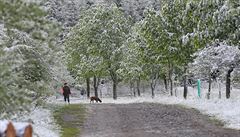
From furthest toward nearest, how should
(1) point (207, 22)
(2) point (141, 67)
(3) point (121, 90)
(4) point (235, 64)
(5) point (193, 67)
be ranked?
(3) point (121, 90), (2) point (141, 67), (5) point (193, 67), (4) point (235, 64), (1) point (207, 22)

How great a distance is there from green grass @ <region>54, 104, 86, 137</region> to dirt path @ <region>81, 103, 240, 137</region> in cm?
35

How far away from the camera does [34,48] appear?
829 inches

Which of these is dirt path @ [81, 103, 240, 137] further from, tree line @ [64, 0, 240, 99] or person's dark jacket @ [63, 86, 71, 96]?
person's dark jacket @ [63, 86, 71, 96]

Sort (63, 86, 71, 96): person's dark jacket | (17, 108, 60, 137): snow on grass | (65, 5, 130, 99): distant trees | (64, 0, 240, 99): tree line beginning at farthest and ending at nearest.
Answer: (65, 5, 130, 99): distant trees < (63, 86, 71, 96): person's dark jacket < (17, 108, 60, 137): snow on grass < (64, 0, 240, 99): tree line

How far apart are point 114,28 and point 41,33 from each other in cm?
4576

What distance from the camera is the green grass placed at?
60.4 feet

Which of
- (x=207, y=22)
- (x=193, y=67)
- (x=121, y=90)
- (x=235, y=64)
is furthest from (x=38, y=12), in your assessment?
(x=121, y=90)

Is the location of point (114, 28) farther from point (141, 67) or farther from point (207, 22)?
point (207, 22)

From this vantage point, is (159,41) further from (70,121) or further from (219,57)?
(70,121)

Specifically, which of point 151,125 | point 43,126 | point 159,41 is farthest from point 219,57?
point 43,126

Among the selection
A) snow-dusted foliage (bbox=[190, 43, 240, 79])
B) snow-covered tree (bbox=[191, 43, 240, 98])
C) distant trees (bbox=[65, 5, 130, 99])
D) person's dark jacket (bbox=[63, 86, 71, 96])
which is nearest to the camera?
snow-dusted foliage (bbox=[190, 43, 240, 79])

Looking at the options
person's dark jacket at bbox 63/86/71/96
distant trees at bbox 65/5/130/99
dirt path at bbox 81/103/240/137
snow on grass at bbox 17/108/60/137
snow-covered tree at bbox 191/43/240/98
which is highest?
distant trees at bbox 65/5/130/99

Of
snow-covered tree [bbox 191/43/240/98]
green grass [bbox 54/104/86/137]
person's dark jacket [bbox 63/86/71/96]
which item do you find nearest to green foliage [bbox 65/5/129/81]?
person's dark jacket [bbox 63/86/71/96]

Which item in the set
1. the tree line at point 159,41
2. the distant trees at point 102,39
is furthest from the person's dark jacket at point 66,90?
the distant trees at point 102,39
